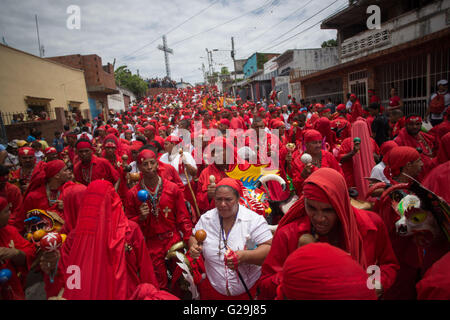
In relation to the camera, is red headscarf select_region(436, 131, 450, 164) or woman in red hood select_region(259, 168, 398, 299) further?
red headscarf select_region(436, 131, 450, 164)

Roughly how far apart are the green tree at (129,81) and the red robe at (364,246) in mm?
46692

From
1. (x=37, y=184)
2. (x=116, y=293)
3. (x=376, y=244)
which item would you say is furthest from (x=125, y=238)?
(x=37, y=184)

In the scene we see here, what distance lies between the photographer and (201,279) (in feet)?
8.21

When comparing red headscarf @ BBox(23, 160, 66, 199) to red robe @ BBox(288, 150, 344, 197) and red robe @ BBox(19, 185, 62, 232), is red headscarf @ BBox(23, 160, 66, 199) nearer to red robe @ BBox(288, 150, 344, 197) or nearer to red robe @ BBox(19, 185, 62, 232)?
red robe @ BBox(19, 185, 62, 232)

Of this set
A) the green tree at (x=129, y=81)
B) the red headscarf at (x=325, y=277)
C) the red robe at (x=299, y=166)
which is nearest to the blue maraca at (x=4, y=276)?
the red headscarf at (x=325, y=277)

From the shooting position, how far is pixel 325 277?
3.54ft

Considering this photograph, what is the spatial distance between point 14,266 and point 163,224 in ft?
4.64

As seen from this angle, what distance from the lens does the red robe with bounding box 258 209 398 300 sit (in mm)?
1799

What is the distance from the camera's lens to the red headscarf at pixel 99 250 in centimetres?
169

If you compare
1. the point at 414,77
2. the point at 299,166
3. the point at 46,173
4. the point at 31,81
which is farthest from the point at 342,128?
the point at 31,81

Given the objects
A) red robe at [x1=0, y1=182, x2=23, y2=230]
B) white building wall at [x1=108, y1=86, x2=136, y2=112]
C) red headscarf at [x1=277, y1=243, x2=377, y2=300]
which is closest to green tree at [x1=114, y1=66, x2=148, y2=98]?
white building wall at [x1=108, y1=86, x2=136, y2=112]

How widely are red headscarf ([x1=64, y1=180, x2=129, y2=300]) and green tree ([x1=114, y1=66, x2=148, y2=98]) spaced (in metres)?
45.9

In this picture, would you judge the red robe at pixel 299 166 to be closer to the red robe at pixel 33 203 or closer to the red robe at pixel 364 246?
the red robe at pixel 364 246
